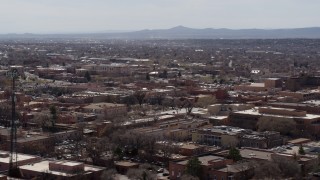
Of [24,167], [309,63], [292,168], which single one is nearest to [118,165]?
[24,167]

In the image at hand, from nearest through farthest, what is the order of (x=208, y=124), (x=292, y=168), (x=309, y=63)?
(x=292, y=168) → (x=208, y=124) → (x=309, y=63)

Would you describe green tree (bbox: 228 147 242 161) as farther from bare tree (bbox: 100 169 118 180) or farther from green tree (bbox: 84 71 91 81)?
green tree (bbox: 84 71 91 81)

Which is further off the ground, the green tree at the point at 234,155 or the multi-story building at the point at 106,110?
the green tree at the point at 234,155

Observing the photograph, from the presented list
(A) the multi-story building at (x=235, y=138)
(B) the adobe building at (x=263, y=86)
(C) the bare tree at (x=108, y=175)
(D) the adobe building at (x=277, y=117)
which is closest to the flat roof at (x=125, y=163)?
(C) the bare tree at (x=108, y=175)

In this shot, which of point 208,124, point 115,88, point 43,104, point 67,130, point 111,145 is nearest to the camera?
point 111,145

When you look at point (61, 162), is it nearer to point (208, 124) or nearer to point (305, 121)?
point (208, 124)

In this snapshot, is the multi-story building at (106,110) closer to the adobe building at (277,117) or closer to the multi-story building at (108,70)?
the adobe building at (277,117)

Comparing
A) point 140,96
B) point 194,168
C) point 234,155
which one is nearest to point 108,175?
point 194,168

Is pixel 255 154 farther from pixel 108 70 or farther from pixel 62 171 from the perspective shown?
pixel 108 70
